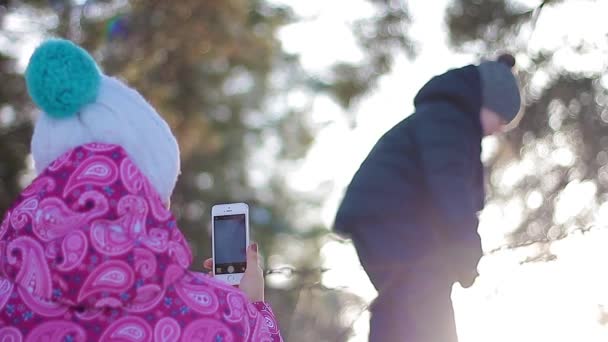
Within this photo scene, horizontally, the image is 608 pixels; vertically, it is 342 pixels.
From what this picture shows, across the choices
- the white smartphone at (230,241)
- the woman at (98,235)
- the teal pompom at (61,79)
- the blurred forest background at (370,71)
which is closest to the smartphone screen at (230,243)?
the white smartphone at (230,241)

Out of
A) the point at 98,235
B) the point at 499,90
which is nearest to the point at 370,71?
the point at 499,90

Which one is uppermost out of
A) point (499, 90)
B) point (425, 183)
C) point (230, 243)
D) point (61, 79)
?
point (499, 90)

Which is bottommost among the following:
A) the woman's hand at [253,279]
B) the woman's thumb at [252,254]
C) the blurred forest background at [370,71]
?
the woman's hand at [253,279]

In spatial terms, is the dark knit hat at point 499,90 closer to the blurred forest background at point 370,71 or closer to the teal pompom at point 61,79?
the teal pompom at point 61,79

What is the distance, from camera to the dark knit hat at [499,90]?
283 cm

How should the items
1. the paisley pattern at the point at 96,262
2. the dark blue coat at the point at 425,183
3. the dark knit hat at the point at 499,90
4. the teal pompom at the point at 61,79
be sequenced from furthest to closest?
the dark knit hat at the point at 499,90
the dark blue coat at the point at 425,183
the teal pompom at the point at 61,79
the paisley pattern at the point at 96,262

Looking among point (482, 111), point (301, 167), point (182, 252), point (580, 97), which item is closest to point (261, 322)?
point (182, 252)

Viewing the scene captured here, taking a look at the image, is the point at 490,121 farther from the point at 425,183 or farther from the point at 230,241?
the point at 230,241

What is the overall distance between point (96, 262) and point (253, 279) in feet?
1.90

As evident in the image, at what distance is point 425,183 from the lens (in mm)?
2664

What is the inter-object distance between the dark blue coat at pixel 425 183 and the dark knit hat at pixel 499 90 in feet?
0.15

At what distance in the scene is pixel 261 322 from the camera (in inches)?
84.7

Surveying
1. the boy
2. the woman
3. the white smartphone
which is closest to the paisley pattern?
the woman

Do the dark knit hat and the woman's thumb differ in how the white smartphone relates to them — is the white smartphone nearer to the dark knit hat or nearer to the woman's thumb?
the woman's thumb
